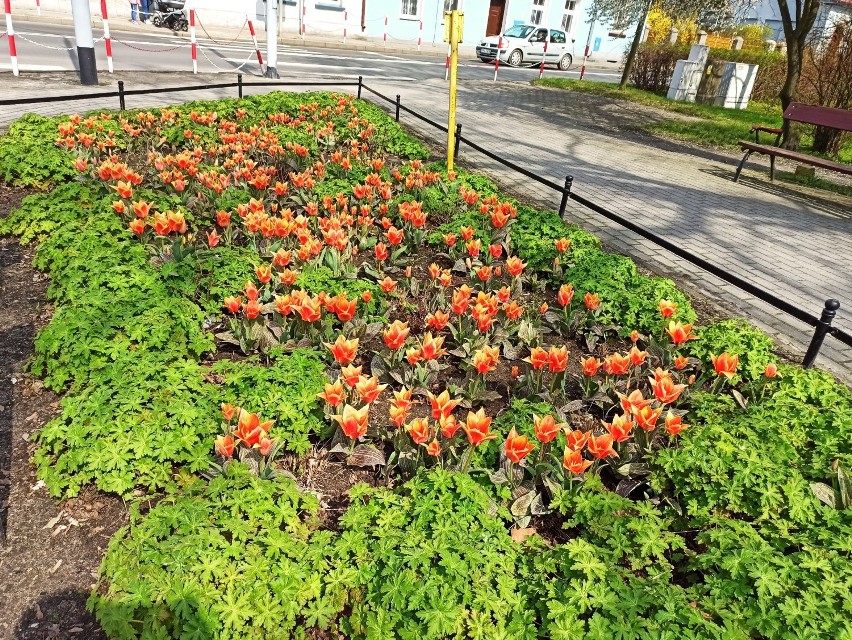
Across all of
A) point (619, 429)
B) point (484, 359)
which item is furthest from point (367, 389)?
point (619, 429)

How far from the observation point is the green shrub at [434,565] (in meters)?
2.21

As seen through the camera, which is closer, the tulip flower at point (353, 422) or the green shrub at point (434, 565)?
the green shrub at point (434, 565)

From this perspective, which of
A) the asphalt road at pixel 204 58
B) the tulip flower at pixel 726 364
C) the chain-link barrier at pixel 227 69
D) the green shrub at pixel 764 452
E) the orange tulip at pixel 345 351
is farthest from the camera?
the chain-link barrier at pixel 227 69

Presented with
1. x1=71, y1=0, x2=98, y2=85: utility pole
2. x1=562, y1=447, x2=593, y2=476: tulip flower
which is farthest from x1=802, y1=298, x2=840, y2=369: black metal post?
x1=71, y1=0, x2=98, y2=85: utility pole

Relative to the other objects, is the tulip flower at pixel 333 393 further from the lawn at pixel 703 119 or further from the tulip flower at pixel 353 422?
the lawn at pixel 703 119

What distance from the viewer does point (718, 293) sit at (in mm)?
6109

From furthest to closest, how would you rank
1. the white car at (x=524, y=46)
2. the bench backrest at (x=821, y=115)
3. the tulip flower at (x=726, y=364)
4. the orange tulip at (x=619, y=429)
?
1. the white car at (x=524, y=46)
2. the bench backrest at (x=821, y=115)
3. the tulip flower at (x=726, y=364)
4. the orange tulip at (x=619, y=429)

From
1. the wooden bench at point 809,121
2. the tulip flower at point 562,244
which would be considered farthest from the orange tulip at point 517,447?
the wooden bench at point 809,121

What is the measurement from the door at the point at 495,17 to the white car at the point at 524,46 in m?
5.48

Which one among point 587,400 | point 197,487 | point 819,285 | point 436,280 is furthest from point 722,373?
point 819,285

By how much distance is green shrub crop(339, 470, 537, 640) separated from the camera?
7.26 ft

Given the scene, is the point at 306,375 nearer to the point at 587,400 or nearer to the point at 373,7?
the point at 587,400

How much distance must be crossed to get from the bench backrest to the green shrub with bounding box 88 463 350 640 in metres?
12.6

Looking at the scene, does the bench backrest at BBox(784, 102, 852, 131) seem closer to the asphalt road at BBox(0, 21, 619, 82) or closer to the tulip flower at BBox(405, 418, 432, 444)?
the tulip flower at BBox(405, 418, 432, 444)
